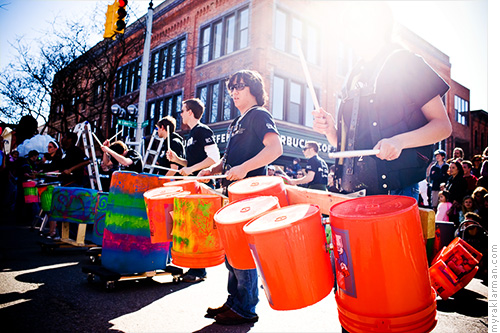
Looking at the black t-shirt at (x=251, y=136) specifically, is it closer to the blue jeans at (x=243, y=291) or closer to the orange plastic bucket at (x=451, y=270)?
the blue jeans at (x=243, y=291)

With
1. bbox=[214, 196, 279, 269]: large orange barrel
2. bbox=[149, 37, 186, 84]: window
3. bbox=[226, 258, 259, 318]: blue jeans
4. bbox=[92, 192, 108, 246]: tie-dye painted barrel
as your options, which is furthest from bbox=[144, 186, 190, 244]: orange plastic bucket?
bbox=[149, 37, 186, 84]: window

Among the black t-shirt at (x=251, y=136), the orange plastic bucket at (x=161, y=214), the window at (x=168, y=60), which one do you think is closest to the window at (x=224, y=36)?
the window at (x=168, y=60)

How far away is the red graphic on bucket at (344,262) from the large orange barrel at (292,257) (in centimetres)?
7

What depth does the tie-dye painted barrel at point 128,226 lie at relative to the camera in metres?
3.29

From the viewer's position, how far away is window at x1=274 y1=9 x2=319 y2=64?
15820 mm

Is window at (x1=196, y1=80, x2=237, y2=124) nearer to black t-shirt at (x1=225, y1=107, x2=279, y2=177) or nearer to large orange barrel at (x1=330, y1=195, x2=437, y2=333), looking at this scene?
black t-shirt at (x1=225, y1=107, x2=279, y2=177)

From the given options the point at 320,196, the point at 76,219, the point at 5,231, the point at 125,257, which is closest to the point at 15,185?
the point at 5,231

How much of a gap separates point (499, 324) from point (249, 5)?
1690cm

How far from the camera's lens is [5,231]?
7.45m

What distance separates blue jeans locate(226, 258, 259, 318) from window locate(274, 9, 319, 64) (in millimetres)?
14486

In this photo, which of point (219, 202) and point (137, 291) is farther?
point (137, 291)

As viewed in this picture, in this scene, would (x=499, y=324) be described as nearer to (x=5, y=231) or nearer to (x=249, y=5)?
(x=5, y=231)

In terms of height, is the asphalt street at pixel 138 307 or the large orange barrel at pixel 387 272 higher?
the large orange barrel at pixel 387 272

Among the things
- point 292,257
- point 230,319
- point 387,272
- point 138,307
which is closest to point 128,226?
point 138,307
